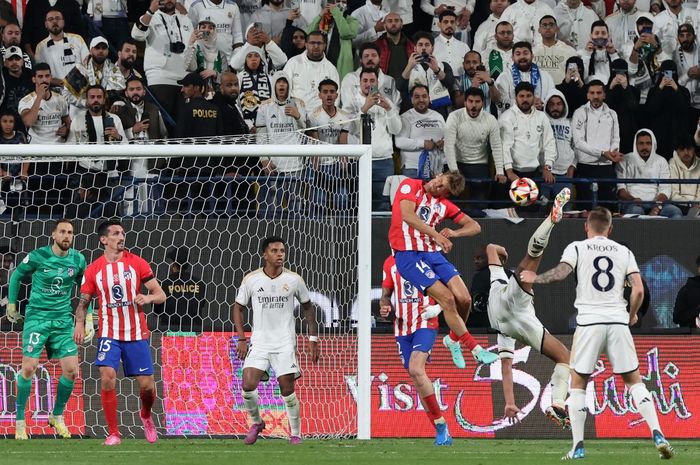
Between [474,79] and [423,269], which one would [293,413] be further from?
[474,79]

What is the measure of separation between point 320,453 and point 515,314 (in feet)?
11.1

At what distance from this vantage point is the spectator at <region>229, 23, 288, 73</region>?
18359mm

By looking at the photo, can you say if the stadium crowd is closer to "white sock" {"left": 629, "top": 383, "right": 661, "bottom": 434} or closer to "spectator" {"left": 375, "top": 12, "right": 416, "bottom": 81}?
"spectator" {"left": 375, "top": 12, "right": 416, "bottom": 81}

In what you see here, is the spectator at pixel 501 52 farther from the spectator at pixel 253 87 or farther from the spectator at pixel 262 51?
the spectator at pixel 253 87

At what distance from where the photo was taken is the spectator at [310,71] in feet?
59.9

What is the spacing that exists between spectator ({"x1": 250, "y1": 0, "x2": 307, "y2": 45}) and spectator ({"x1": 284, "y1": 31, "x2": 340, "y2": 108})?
1195mm

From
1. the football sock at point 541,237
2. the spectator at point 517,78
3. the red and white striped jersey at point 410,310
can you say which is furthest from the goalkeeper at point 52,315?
the spectator at point 517,78

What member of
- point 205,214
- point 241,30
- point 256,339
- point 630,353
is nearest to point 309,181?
point 205,214

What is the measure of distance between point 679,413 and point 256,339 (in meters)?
5.58

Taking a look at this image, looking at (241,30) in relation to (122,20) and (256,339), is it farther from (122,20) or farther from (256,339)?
(256,339)

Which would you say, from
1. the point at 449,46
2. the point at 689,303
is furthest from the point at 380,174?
the point at 689,303

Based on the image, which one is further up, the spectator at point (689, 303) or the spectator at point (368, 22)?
the spectator at point (368, 22)

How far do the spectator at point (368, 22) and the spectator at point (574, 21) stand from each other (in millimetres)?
2741

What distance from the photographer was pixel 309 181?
15.8m
